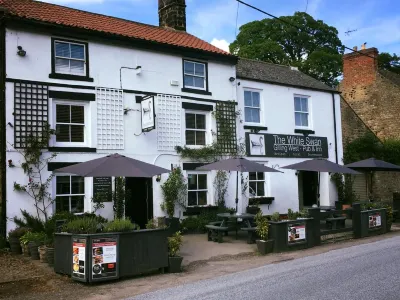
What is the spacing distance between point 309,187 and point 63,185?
12048 millimetres

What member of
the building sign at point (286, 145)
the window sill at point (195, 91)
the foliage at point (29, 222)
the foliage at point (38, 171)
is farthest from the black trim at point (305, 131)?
the foliage at point (29, 222)

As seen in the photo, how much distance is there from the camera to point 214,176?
1641 centimetres

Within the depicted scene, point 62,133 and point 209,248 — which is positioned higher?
point 62,133

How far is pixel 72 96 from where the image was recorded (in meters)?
13.4

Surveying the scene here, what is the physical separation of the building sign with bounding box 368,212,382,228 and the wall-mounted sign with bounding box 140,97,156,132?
7752 millimetres

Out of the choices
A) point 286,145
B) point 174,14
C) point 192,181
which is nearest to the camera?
point 192,181

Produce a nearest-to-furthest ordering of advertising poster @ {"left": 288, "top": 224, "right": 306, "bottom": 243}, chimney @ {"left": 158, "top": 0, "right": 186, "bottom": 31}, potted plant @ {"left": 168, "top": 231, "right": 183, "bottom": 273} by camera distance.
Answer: potted plant @ {"left": 168, "top": 231, "right": 183, "bottom": 273}, advertising poster @ {"left": 288, "top": 224, "right": 306, "bottom": 243}, chimney @ {"left": 158, "top": 0, "right": 186, "bottom": 31}

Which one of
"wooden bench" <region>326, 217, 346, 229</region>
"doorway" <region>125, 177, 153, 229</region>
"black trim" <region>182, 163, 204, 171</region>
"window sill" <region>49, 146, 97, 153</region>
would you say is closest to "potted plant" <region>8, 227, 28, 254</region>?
"window sill" <region>49, 146, 97, 153</region>

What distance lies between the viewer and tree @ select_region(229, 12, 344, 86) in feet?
116

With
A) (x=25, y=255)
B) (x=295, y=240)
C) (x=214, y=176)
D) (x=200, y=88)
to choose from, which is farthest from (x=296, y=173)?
(x=25, y=255)

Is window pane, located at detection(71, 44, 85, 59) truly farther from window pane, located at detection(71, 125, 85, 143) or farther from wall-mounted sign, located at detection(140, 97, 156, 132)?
wall-mounted sign, located at detection(140, 97, 156, 132)

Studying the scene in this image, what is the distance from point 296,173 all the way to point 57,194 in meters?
10.4

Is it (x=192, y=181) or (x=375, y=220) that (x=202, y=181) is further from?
(x=375, y=220)

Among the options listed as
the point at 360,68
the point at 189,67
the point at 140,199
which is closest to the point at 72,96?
the point at 140,199
